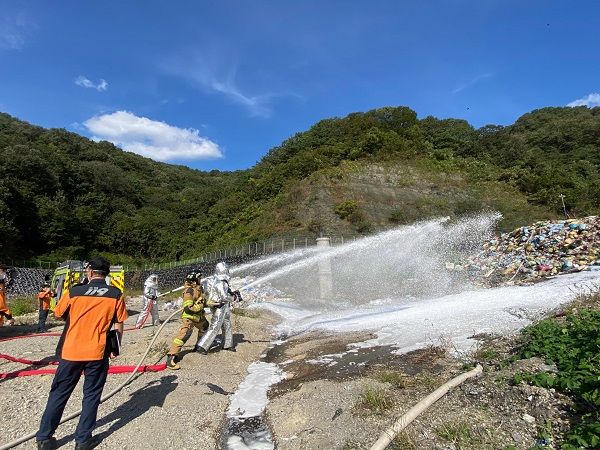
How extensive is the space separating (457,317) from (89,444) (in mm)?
7844

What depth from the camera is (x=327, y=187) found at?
37.7 metres

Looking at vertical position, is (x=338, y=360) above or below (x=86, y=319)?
below

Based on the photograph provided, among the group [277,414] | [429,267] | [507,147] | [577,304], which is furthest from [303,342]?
[507,147]

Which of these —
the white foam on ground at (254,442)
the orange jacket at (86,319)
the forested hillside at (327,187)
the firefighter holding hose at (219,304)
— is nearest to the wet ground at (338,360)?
the firefighter holding hose at (219,304)

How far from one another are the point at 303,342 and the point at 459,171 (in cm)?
4061

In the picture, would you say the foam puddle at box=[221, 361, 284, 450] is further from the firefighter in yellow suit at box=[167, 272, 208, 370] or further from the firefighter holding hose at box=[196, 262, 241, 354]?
the firefighter in yellow suit at box=[167, 272, 208, 370]

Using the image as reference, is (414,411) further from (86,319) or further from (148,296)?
(148,296)

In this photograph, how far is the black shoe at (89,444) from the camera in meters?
4.21

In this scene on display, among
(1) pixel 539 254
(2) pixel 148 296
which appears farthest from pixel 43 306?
(1) pixel 539 254

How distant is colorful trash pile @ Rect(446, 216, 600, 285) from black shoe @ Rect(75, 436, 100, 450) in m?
13.9

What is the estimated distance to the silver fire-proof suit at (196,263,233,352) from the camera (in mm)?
8219

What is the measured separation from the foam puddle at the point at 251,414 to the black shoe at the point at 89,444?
4.49 feet

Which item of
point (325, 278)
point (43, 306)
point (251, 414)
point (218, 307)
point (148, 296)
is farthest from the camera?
point (325, 278)

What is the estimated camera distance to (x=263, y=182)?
48.8 meters
